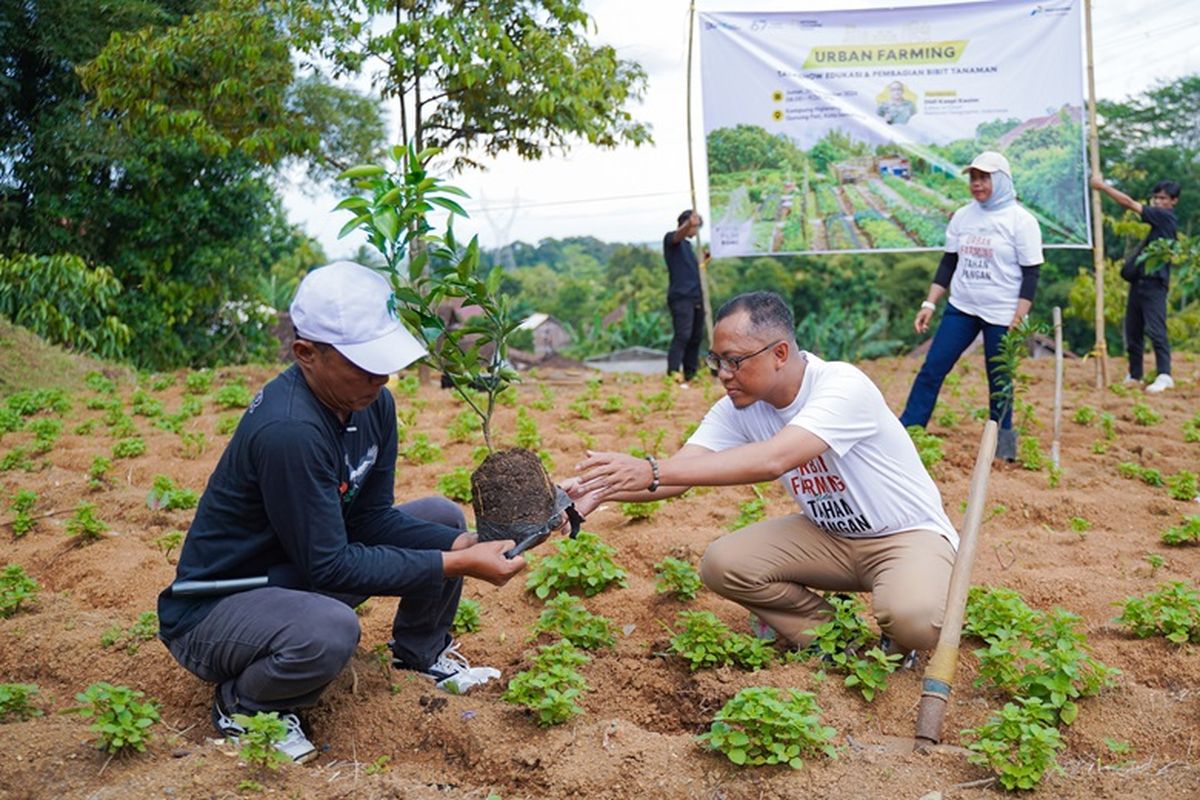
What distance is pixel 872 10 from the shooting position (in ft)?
32.0

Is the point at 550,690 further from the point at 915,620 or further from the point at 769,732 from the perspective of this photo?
the point at 915,620

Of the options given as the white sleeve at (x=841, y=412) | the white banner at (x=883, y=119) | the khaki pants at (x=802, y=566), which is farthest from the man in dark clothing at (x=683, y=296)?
the white sleeve at (x=841, y=412)

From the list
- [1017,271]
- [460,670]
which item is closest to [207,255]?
[1017,271]

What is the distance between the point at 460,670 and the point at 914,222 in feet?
24.7

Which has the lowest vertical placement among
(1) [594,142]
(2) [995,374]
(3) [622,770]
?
(3) [622,770]

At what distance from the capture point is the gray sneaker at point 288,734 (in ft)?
10.4

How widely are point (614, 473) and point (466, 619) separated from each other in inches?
43.0

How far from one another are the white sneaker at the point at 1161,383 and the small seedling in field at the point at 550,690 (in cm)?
841

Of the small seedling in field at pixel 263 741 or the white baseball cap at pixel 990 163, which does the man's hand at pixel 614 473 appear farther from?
the white baseball cap at pixel 990 163

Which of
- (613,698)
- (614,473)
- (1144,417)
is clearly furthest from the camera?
(1144,417)

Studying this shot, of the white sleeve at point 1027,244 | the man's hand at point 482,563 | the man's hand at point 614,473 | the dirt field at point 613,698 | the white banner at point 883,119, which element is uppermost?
the white banner at point 883,119

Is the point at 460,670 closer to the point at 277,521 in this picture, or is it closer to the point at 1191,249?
the point at 277,521

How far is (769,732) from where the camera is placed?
2.99 metres

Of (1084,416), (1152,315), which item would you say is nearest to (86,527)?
(1084,416)
